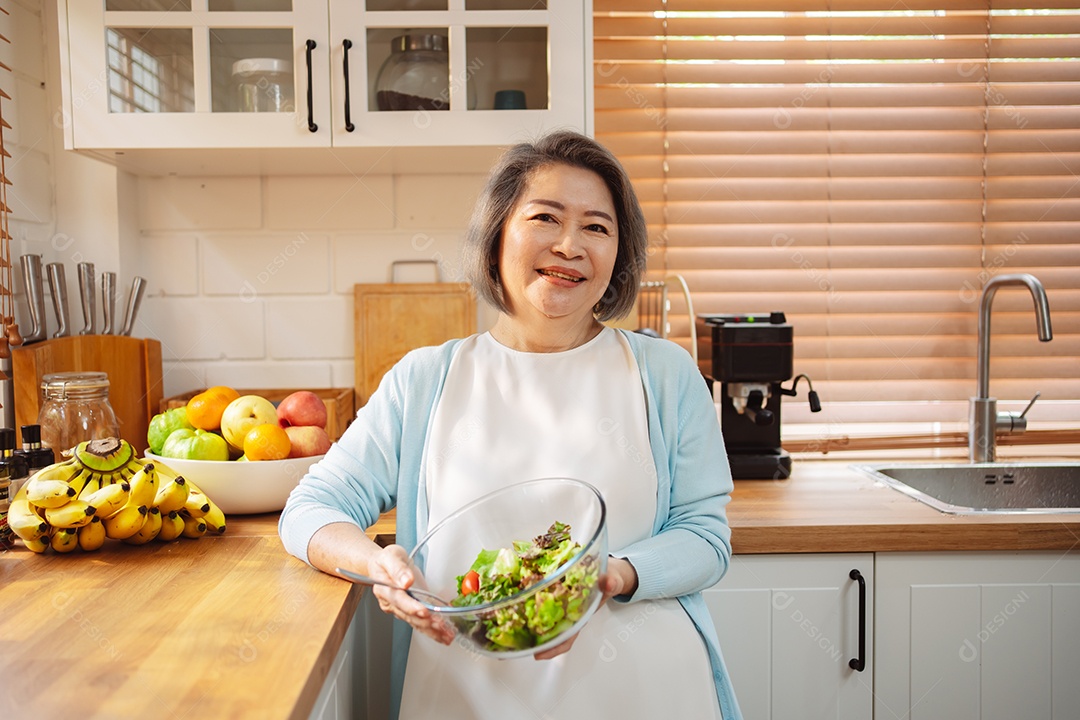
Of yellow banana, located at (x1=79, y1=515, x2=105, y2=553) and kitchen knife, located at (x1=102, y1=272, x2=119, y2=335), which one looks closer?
yellow banana, located at (x1=79, y1=515, x2=105, y2=553)

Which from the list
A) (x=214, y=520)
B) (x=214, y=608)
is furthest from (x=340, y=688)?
(x=214, y=520)

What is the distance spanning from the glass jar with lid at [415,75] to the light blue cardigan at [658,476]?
622 millimetres

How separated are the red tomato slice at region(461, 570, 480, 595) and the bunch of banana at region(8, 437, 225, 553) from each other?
560 mm

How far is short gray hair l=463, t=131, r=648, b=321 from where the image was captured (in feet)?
4.21

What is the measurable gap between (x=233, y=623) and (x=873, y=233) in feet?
5.88

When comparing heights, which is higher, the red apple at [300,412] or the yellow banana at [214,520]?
the red apple at [300,412]

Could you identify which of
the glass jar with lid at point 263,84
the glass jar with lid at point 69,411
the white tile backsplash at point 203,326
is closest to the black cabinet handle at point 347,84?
the glass jar with lid at point 263,84

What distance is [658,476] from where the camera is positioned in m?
1.26

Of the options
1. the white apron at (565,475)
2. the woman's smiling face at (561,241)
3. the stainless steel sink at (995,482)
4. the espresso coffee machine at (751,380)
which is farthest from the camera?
the stainless steel sink at (995,482)

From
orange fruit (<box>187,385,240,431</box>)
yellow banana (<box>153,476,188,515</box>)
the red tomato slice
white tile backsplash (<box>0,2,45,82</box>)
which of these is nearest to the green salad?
the red tomato slice

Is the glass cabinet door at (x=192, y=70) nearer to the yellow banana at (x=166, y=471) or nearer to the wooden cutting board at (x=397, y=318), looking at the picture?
the wooden cutting board at (x=397, y=318)

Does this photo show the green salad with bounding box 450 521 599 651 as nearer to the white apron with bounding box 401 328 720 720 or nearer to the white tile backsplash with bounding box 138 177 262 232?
the white apron with bounding box 401 328 720 720

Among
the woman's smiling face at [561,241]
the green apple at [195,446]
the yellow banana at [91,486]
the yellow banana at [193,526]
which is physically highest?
the woman's smiling face at [561,241]

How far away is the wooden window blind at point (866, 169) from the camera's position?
213 centimetres
